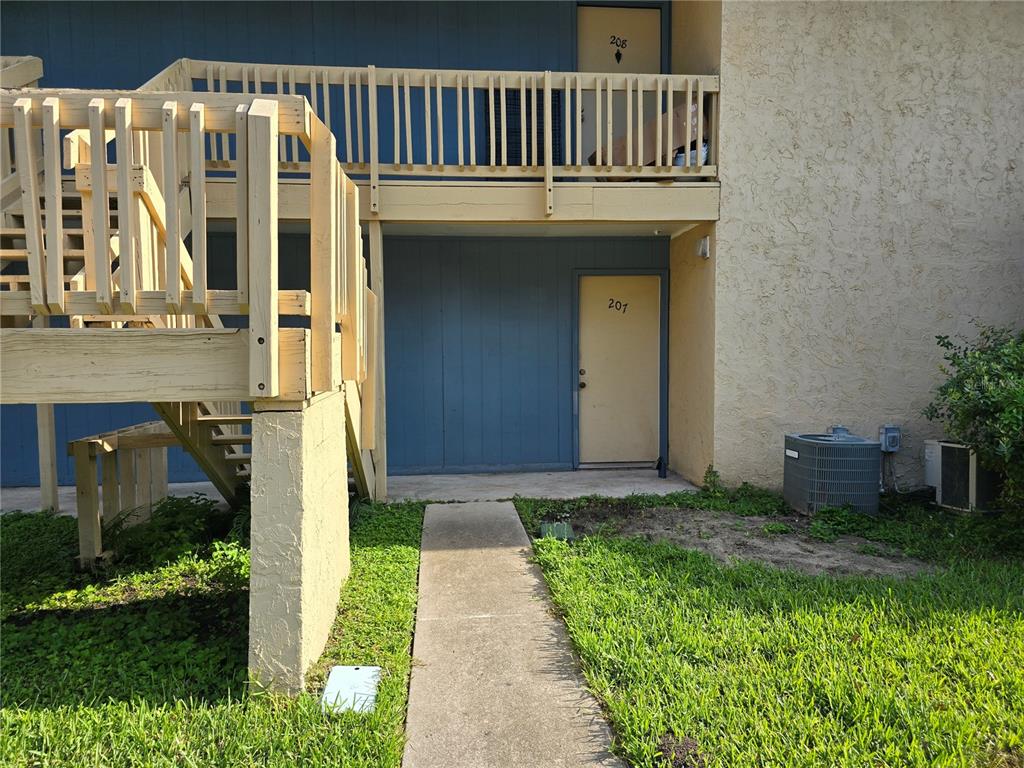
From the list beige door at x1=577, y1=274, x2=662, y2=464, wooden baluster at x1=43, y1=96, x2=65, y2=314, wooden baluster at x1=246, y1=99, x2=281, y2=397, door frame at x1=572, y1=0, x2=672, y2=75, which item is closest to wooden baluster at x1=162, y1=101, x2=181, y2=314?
wooden baluster at x1=246, y1=99, x2=281, y2=397

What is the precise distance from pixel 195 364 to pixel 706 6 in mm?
6316

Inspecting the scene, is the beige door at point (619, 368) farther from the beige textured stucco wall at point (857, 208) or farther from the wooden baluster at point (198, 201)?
the wooden baluster at point (198, 201)

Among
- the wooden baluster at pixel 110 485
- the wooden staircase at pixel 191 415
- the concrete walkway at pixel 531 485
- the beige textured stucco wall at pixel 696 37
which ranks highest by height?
the beige textured stucco wall at pixel 696 37

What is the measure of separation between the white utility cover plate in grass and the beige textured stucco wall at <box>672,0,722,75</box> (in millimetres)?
6094

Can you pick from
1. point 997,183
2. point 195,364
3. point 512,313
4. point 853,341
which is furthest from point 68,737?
point 997,183

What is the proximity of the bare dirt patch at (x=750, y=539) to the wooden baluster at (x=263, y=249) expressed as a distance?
325 cm

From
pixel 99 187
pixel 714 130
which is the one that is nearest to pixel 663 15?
pixel 714 130

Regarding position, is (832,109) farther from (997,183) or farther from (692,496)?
(692,496)

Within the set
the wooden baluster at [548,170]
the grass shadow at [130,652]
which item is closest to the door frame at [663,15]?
the wooden baluster at [548,170]

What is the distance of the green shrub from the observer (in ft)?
15.5

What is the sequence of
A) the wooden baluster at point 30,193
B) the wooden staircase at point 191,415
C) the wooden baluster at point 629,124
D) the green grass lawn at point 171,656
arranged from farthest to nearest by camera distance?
the wooden baluster at point 629,124, the wooden staircase at point 191,415, the wooden baluster at point 30,193, the green grass lawn at point 171,656

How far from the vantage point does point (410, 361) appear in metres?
7.57

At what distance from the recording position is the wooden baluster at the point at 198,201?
264 centimetres

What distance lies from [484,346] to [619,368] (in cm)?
166
